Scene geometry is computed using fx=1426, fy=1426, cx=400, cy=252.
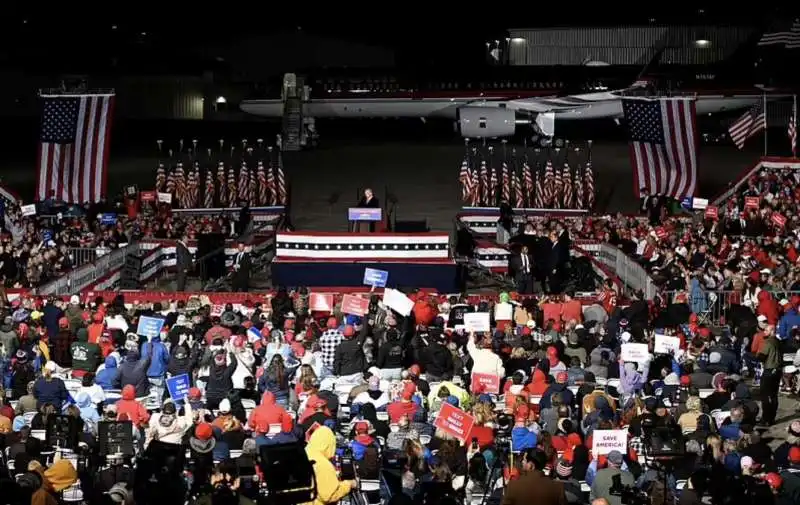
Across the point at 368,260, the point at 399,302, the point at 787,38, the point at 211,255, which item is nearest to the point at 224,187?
the point at 211,255

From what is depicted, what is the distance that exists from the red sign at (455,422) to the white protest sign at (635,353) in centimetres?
418

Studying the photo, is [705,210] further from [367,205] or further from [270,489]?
[270,489]

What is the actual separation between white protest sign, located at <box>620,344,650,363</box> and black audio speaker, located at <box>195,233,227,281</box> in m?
14.5

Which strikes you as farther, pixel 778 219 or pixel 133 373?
pixel 778 219

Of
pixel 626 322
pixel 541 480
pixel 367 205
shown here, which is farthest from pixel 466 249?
pixel 541 480

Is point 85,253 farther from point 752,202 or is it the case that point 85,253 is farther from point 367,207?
point 752,202

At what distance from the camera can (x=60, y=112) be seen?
3534 centimetres

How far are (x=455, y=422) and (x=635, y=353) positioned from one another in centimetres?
454

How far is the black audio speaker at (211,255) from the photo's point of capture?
33.6 metres

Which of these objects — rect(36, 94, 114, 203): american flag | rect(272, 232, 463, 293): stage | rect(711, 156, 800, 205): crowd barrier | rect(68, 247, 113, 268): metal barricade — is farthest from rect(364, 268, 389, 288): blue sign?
rect(711, 156, 800, 205): crowd barrier

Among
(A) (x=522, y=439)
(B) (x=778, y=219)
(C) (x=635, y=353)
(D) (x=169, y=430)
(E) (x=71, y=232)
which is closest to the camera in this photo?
(A) (x=522, y=439)

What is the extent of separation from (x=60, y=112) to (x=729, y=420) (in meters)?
21.5

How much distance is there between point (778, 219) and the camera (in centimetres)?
3353

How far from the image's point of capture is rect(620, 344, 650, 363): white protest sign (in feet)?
69.9
